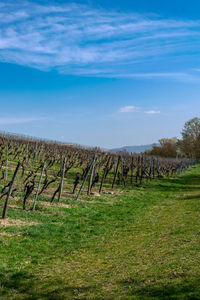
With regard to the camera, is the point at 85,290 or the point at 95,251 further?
the point at 95,251

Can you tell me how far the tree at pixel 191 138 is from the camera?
73.9 meters

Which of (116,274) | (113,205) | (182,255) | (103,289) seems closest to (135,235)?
(182,255)

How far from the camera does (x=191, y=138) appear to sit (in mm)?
75125

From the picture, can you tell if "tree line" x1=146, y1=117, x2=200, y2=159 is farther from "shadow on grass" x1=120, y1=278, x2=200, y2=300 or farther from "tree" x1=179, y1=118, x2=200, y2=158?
"shadow on grass" x1=120, y1=278, x2=200, y2=300

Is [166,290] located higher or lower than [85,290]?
higher

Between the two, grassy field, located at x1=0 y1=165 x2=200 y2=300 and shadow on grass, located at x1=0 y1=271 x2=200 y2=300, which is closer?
shadow on grass, located at x1=0 y1=271 x2=200 y2=300

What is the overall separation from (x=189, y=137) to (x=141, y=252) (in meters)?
71.4

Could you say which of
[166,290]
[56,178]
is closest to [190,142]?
Result: [56,178]

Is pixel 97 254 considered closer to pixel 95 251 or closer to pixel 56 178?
pixel 95 251

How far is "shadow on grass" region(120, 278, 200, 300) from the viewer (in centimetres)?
496

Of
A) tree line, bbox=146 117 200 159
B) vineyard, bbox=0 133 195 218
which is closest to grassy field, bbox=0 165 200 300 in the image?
vineyard, bbox=0 133 195 218

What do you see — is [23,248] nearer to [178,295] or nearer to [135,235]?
[135,235]

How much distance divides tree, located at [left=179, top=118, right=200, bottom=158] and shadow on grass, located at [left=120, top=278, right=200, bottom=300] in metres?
69.8

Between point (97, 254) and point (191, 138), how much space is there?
2807 inches
